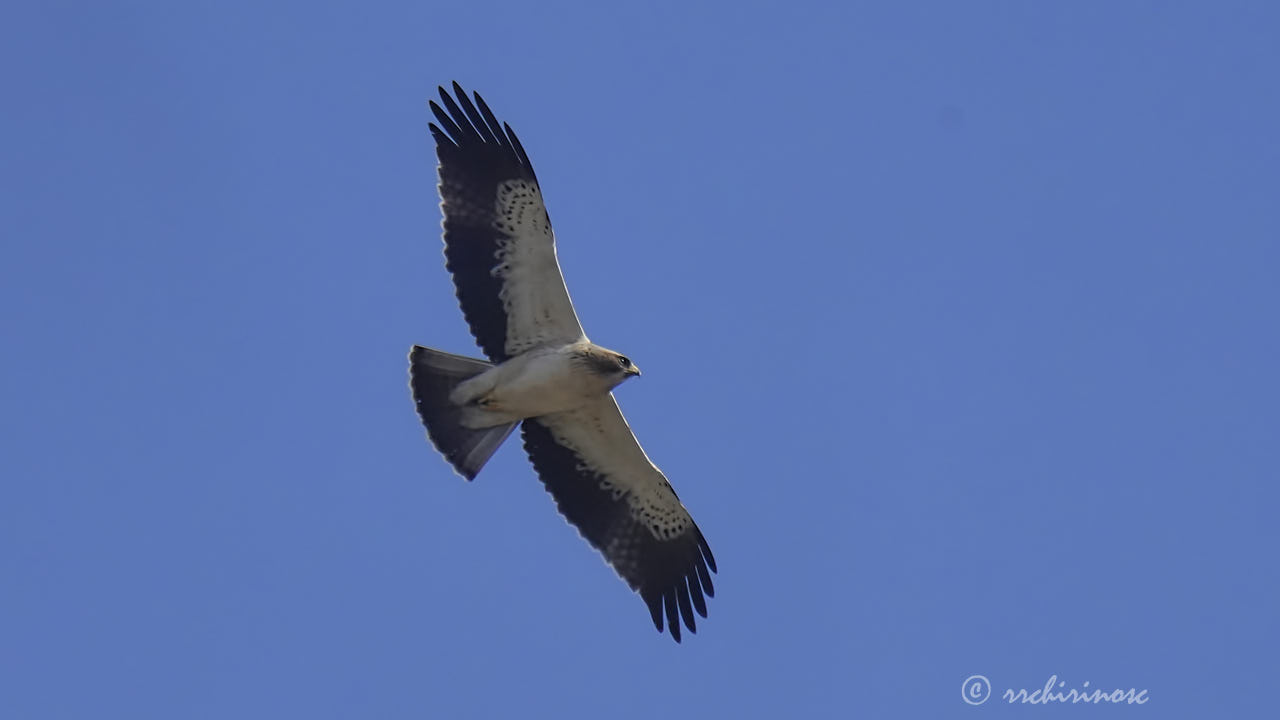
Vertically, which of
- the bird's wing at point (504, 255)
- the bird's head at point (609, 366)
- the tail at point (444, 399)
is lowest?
the tail at point (444, 399)

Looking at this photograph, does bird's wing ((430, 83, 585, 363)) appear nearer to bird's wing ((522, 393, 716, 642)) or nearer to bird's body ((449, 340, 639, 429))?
bird's body ((449, 340, 639, 429))

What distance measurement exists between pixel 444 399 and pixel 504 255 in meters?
1.24

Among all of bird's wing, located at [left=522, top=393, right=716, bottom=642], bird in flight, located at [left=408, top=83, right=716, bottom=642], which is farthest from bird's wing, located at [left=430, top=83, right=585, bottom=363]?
bird's wing, located at [left=522, top=393, right=716, bottom=642]

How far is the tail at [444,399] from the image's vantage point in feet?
37.6

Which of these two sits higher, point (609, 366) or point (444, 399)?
point (609, 366)

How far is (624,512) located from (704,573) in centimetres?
87

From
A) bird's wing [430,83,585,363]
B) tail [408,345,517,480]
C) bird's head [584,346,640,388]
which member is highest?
bird's wing [430,83,585,363]

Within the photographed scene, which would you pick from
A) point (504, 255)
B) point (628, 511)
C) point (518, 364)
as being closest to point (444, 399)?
point (518, 364)

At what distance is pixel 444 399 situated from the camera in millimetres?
11492

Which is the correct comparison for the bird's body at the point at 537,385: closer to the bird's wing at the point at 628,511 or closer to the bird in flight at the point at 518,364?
the bird in flight at the point at 518,364

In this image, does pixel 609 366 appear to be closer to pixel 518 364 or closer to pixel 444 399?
pixel 518 364

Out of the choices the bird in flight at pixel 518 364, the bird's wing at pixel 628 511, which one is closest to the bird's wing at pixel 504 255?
the bird in flight at pixel 518 364

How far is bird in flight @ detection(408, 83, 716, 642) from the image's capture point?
11391 millimetres

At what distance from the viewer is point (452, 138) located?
11.9 metres
